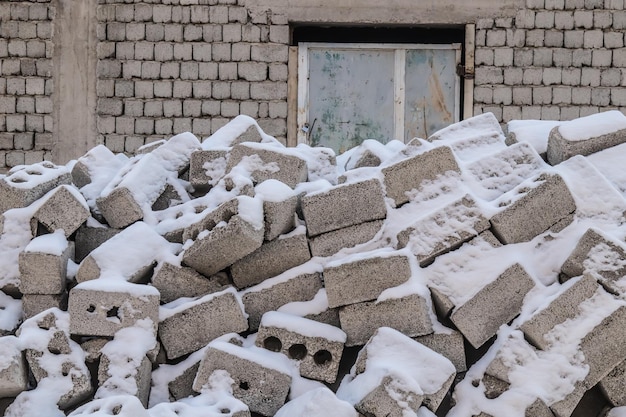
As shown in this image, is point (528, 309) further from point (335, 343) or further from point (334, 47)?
point (334, 47)

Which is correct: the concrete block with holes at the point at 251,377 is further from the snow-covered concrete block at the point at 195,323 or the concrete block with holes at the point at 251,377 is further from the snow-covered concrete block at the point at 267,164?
the snow-covered concrete block at the point at 267,164

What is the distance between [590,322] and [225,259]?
1.59 meters

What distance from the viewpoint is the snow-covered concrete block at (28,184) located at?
427 cm

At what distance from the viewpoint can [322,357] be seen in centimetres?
378

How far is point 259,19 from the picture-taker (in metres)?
9.41

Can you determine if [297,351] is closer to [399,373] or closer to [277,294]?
A: [277,294]

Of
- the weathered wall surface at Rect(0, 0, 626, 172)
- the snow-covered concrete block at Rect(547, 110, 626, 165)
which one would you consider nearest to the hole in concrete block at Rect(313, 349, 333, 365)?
the snow-covered concrete block at Rect(547, 110, 626, 165)

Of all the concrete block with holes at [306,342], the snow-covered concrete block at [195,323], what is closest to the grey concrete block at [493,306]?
the concrete block with holes at [306,342]

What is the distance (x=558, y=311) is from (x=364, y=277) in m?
0.82

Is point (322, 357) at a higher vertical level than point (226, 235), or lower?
lower

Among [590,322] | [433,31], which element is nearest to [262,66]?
[433,31]

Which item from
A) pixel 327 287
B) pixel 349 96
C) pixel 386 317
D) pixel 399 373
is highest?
pixel 349 96

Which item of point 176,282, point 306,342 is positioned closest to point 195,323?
point 176,282

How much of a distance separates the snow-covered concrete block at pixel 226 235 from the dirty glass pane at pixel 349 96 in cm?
569
